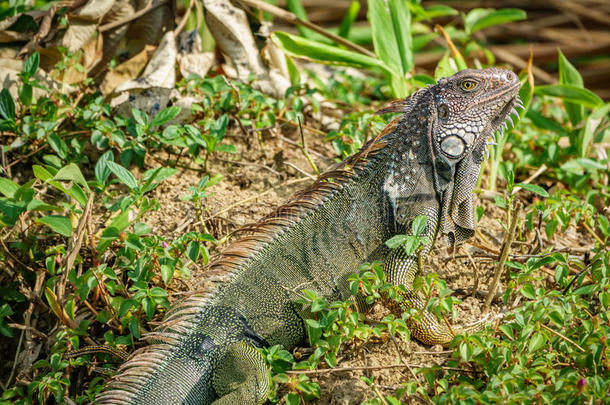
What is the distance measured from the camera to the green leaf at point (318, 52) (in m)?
4.15

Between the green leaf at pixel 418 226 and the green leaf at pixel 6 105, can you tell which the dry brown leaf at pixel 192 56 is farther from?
the green leaf at pixel 418 226

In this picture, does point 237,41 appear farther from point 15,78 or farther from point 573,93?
point 573,93

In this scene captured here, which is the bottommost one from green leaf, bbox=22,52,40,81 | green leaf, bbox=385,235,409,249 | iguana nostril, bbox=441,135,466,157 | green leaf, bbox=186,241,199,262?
green leaf, bbox=186,241,199,262

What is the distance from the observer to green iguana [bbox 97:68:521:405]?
8.46ft

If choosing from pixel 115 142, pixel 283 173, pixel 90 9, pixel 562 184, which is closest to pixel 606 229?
pixel 562 184

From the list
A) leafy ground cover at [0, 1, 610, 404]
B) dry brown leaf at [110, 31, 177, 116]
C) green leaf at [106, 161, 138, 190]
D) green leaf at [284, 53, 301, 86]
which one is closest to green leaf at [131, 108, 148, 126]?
leafy ground cover at [0, 1, 610, 404]

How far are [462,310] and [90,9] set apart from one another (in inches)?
115

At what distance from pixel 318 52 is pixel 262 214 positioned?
1.28m

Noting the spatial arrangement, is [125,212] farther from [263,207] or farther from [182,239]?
[263,207]

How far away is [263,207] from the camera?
11.8ft

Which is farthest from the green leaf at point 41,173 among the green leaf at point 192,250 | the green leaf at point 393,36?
the green leaf at point 393,36

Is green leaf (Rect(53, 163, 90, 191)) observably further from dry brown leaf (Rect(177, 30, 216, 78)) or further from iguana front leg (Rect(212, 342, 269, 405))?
dry brown leaf (Rect(177, 30, 216, 78))

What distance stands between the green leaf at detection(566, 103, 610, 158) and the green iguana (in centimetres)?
125

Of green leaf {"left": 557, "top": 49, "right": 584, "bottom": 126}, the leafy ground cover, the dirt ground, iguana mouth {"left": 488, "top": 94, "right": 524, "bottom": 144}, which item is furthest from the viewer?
green leaf {"left": 557, "top": 49, "right": 584, "bottom": 126}
